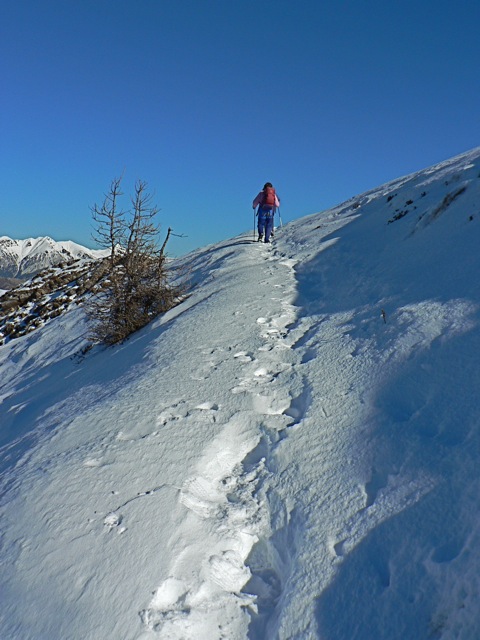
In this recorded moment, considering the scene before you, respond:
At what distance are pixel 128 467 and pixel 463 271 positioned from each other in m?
5.26

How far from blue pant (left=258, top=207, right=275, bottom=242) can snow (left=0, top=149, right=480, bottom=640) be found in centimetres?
1115

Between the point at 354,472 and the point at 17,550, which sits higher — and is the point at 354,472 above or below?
below

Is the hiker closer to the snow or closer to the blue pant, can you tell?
the blue pant

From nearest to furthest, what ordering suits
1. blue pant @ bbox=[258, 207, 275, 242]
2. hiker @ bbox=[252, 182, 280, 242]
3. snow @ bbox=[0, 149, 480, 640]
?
snow @ bbox=[0, 149, 480, 640]
hiker @ bbox=[252, 182, 280, 242]
blue pant @ bbox=[258, 207, 275, 242]

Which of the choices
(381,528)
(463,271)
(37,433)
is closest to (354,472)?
(381,528)

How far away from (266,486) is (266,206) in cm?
1492

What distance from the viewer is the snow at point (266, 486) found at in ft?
8.48

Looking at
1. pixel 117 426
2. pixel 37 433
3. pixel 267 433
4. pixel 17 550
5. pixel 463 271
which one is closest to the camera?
pixel 17 550

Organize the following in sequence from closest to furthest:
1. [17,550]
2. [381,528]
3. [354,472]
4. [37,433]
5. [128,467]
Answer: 1. [381,528]
2. [17,550]
3. [354,472]
4. [128,467]
5. [37,433]

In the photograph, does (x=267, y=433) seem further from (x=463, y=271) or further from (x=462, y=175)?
(x=462, y=175)

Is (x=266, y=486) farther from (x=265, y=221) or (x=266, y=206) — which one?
(x=265, y=221)

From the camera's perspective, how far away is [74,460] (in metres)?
4.20

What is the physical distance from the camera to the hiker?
17250 mm

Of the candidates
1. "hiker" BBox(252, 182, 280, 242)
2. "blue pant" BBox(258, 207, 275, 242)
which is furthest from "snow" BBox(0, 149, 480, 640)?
"blue pant" BBox(258, 207, 275, 242)
